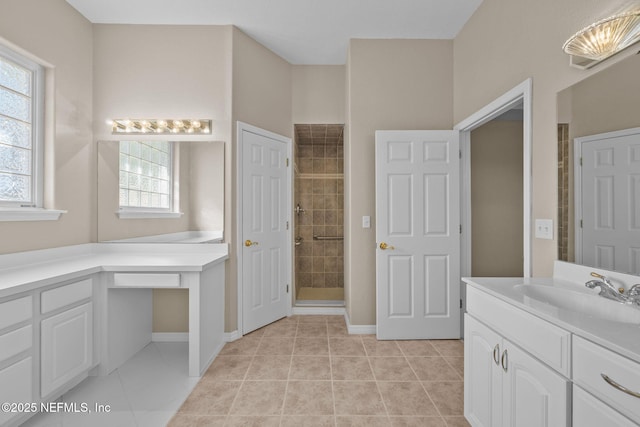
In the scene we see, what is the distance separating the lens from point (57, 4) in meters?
2.27

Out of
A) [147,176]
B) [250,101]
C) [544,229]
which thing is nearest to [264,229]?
[147,176]

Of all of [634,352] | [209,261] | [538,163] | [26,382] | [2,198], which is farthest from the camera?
[209,261]

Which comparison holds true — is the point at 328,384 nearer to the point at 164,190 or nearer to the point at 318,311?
the point at 318,311

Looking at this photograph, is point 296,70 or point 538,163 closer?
point 538,163

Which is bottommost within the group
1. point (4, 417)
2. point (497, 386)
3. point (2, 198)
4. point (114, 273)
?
point (4, 417)

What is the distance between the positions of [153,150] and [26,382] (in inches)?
73.9

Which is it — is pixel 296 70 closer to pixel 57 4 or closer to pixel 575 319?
pixel 57 4

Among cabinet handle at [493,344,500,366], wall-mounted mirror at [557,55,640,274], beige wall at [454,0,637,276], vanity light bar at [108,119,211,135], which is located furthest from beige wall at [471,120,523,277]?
vanity light bar at [108,119,211,135]

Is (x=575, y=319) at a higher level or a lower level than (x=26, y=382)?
higher

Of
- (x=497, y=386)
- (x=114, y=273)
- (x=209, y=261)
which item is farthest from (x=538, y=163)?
(x=114, y=273)

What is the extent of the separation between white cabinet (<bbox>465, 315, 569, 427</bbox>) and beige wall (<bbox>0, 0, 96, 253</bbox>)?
9.67 ft

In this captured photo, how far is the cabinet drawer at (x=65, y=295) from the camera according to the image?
64.3 inches

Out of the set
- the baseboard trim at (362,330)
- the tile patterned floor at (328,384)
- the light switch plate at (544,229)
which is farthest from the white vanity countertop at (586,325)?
the baseboard trim at (362,330)

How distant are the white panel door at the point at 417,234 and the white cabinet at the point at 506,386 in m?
1.13
